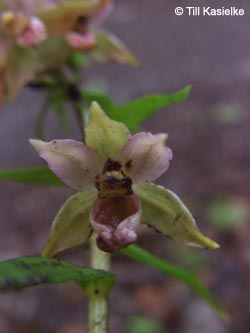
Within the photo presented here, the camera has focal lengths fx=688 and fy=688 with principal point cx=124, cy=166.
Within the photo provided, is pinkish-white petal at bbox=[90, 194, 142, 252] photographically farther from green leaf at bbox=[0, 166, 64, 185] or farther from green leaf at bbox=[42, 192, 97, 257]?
green leaf at bbox=[0, 166, 64, 185]

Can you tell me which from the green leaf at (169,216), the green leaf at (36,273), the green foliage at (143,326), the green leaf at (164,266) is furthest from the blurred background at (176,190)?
the green leaf at (36,273)

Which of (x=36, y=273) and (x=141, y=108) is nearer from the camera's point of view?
(x=36, y=273)

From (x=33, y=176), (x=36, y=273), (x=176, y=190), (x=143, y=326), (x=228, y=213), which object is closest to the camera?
(x=36, y=273)

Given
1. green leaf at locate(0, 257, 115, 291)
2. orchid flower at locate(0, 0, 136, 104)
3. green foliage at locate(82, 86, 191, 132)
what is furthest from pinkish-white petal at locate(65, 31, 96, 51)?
green leaf at locate(0, 257, 115, 291)

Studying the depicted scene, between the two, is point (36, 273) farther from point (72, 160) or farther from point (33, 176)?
point (33, 176)

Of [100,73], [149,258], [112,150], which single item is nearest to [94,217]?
[112,150]

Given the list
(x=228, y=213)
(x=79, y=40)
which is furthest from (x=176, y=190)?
(x=79, y=40)

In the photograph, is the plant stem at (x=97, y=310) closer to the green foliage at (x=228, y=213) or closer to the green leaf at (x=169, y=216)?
the green leaf at (x=169, y=216)
